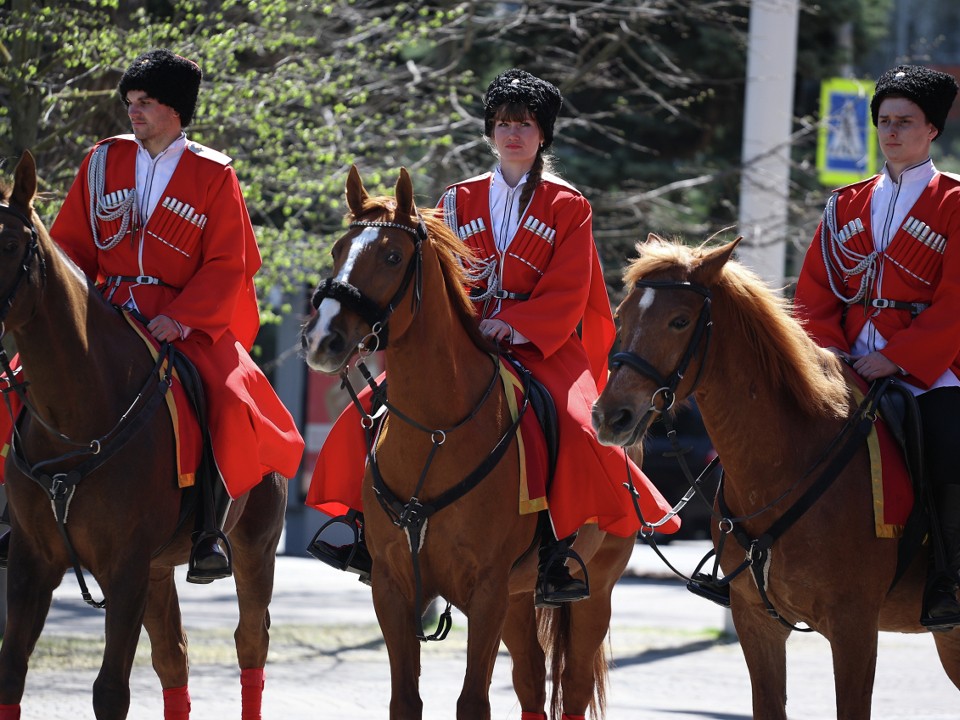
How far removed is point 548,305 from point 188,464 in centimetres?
180

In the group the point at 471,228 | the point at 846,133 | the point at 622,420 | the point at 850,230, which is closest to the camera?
the point at 622,420

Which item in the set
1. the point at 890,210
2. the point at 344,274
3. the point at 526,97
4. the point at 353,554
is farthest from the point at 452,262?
the point at 890,210

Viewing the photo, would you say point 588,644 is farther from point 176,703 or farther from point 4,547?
point 4,547

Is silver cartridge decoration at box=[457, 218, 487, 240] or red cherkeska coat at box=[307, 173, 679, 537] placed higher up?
silver cartridge decoration at box=[457, 218, 487, 240]

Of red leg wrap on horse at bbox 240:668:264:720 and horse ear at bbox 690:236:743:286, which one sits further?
red leg wrap on horse at bbox 240:668:264:720

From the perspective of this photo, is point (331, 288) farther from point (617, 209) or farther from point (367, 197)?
point (617, 209)

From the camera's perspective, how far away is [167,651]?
7.07 meters

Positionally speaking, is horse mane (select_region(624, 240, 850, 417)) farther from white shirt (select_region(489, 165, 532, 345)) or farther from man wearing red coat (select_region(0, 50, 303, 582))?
man wearing red coat (select_region(0, 50, 303, 582))

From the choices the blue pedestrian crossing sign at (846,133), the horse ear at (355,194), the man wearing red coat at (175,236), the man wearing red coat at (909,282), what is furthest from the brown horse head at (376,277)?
the blue pedestrian crossing sign at (846,133)

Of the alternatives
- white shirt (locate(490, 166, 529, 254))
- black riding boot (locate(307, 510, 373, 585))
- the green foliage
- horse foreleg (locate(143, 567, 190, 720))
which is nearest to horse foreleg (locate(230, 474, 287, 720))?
horse foreleg (locate(143, 567, 190, 720))

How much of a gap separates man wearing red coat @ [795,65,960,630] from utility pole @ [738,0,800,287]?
6.18m

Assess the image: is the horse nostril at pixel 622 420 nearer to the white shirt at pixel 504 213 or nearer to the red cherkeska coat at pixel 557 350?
the red cherkeska coat at pixel 557 350

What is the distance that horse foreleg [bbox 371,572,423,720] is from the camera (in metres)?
5.77

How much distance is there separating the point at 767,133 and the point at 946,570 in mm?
7967
